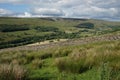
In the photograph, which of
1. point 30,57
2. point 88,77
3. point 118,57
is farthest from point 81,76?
point 30,57

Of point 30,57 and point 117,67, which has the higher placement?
point 117,67

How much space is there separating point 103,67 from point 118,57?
397cm

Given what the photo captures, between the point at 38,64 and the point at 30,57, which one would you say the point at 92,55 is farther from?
the point at 30,57

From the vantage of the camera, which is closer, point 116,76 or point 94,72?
point 116,76

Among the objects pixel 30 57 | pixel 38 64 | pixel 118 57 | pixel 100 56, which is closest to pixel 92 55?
pixel 100 56

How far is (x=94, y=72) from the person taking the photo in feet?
40.0

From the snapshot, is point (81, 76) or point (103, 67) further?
point (81, 76)

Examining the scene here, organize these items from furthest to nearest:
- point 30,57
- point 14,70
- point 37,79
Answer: point 30,57 → point 37,79 → point 14,70

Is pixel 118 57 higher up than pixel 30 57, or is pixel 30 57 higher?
pixel 118 57

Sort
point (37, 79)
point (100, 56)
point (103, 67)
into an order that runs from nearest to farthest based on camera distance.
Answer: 1. point (103, 67)
2. point (37, 79)
3. point (100, 56)

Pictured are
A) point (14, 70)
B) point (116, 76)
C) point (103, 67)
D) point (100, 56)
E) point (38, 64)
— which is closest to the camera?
point (103, 67)

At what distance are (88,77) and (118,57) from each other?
2.06 m

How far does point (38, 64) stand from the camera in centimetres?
1642

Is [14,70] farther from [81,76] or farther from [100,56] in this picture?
[100,56]
